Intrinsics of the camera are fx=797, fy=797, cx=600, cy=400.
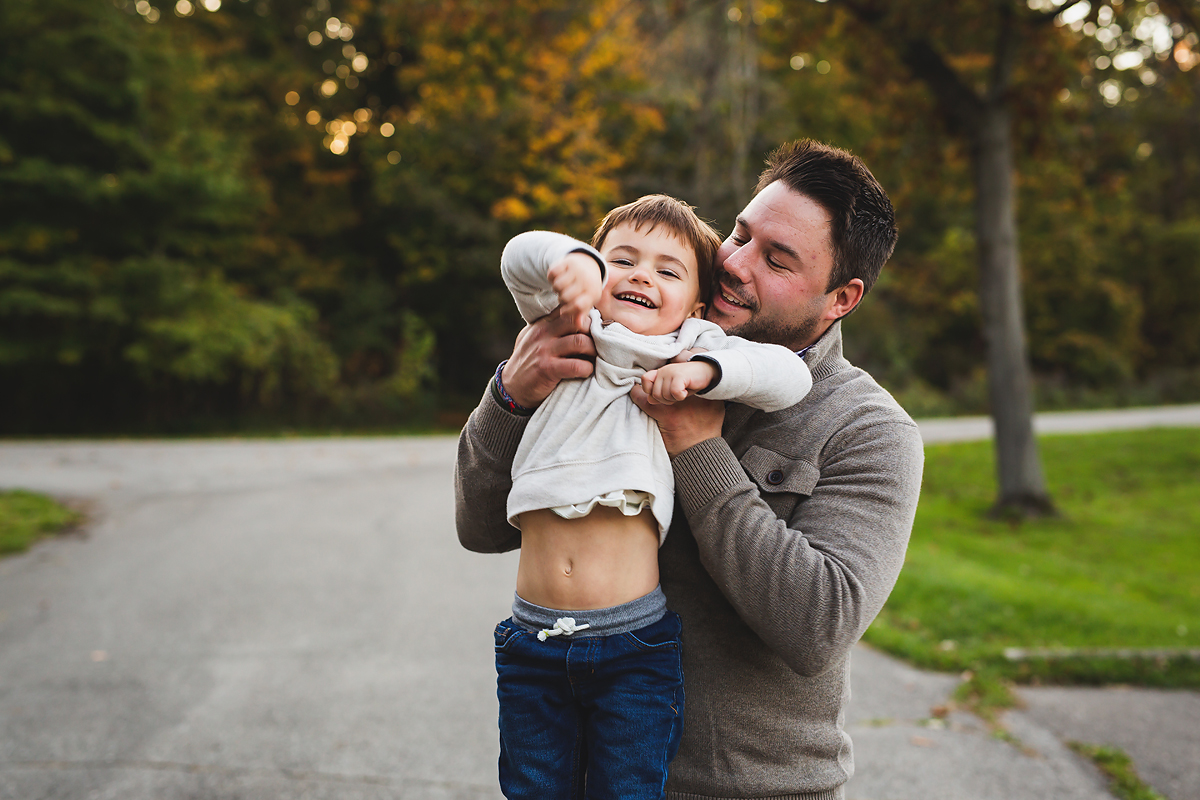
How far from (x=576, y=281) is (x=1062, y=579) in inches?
277

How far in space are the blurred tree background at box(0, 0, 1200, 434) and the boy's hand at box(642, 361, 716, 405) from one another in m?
6.86

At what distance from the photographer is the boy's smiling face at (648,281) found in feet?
5.70

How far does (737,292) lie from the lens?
1742 mm

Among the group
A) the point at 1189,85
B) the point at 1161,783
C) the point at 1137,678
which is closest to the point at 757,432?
the point at 1161,783

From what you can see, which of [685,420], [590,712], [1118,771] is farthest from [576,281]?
[1118,771]

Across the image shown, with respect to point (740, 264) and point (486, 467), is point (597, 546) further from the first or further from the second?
point (740, 264)

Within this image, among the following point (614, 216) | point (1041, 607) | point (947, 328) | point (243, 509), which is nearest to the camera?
point (614, 216)

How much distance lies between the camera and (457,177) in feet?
63.7

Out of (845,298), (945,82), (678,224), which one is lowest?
(845,298)

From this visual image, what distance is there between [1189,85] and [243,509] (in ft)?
38.0

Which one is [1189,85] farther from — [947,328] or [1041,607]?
[947,328]

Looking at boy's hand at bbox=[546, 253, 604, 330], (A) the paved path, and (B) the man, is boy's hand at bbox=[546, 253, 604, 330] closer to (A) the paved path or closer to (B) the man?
(B) the man

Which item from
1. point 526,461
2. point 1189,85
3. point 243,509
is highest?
point 1189,85

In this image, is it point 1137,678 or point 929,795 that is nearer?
point 929,795
